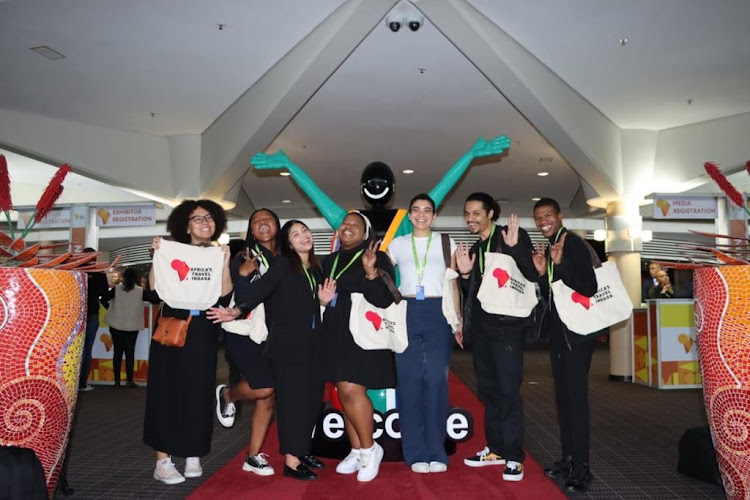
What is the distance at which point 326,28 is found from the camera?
568cm

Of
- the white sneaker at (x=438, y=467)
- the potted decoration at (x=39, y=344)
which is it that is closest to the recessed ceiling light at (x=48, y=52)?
the potted decoration at (x=39, y=344)

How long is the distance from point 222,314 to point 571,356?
6.08 feet

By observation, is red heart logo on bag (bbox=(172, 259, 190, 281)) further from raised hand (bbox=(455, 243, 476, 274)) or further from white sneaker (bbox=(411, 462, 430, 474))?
white sneaker (bbox=(411, 462, 430, 474))

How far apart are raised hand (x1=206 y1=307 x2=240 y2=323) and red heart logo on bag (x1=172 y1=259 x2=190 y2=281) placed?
25 centimetres

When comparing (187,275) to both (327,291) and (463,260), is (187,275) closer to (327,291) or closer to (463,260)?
(327,291)

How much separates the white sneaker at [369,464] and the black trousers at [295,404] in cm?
32

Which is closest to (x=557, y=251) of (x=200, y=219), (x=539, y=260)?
(x=539, y=260)

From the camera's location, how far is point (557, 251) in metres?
3.43

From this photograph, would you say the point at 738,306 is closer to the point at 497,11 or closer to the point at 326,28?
the point at 497,11

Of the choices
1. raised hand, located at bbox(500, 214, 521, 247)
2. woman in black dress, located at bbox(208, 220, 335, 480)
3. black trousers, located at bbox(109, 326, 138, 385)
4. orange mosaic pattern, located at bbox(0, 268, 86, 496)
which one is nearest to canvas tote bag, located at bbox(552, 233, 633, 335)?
raised hand, located at bbox(500, 214, 521, 247)

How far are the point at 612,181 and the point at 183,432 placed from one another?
662 cm

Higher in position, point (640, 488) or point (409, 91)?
point (409, 91)

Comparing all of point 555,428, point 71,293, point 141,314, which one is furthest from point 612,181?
point 71,293

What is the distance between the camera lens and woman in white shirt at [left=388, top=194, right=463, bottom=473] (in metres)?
3.62
